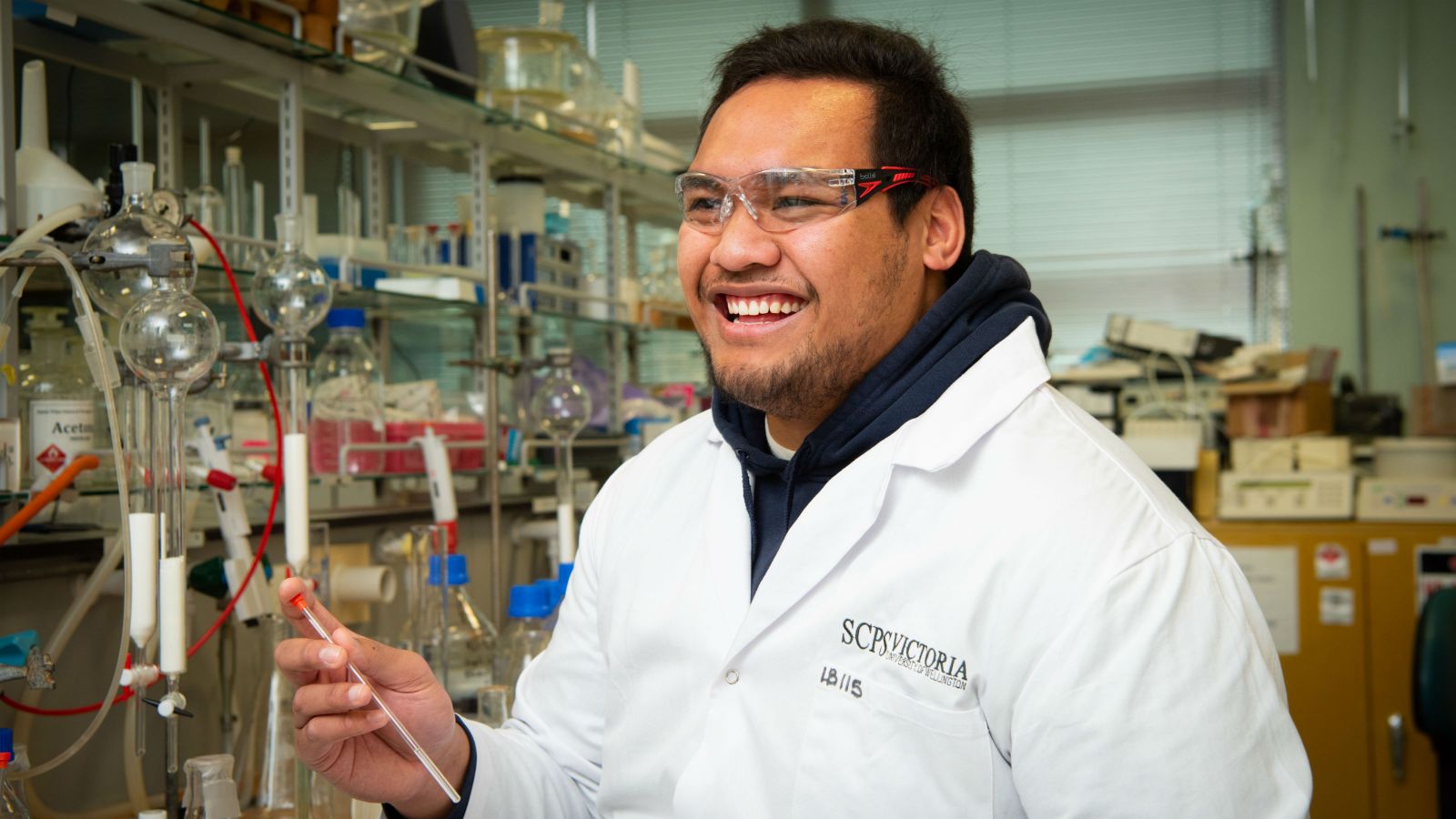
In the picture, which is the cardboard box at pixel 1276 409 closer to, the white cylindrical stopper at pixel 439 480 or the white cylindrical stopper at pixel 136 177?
the white cylindrical stopper at pixel 439 480

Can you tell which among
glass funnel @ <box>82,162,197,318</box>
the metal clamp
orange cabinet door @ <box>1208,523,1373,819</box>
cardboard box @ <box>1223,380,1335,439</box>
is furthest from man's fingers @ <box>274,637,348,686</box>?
cardboard box @ <box>1223,380,1335,439</box>

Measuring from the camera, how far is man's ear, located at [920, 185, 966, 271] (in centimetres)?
144

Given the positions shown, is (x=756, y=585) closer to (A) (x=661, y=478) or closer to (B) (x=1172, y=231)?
(A) (x=661, y=478)

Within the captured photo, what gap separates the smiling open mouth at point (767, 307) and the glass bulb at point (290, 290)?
667 mm

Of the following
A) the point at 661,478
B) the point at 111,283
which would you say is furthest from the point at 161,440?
the point at 661,478

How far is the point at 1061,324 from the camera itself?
4.80 m

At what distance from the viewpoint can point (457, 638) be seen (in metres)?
1.89

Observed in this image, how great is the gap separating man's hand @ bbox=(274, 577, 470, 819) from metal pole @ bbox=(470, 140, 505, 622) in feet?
3.28

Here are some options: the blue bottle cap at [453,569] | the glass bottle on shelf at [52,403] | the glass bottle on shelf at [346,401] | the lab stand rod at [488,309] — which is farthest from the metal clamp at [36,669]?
the lab stand rod at [488,309]

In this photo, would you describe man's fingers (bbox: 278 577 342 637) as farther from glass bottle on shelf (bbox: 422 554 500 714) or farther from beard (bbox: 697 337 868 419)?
glass bottle on shelf (bbox: 422 554 500 714)

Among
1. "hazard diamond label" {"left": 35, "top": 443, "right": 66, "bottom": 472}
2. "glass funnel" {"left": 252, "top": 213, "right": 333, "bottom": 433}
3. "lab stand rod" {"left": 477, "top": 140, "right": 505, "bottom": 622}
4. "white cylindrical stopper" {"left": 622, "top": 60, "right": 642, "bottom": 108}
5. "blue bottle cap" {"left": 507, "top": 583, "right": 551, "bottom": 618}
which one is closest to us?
"hazard diamond label" {"left": 35, "top": 443, "right": 66, "bottom": 472}

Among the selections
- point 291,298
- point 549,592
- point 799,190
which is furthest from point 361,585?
point 799,190

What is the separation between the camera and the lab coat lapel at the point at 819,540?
124 centimetres

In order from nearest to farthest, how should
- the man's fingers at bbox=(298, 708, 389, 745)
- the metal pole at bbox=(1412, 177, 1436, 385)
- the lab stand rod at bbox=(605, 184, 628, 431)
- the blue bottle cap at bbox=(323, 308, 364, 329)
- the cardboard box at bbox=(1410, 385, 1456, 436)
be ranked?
1. the man's fingers at bbox=(298, 708, 389, 745)
2. the blue bottle cap at bbox=(323, 308, 364, 329)
3. the lab stand rod at bbox=(605, 184, 628, 431)
4. the cardboard box at bbox=(1410, 385, 1456, 436)
5. the metal pole at bbox=(1412, 177, 1436, 385)
